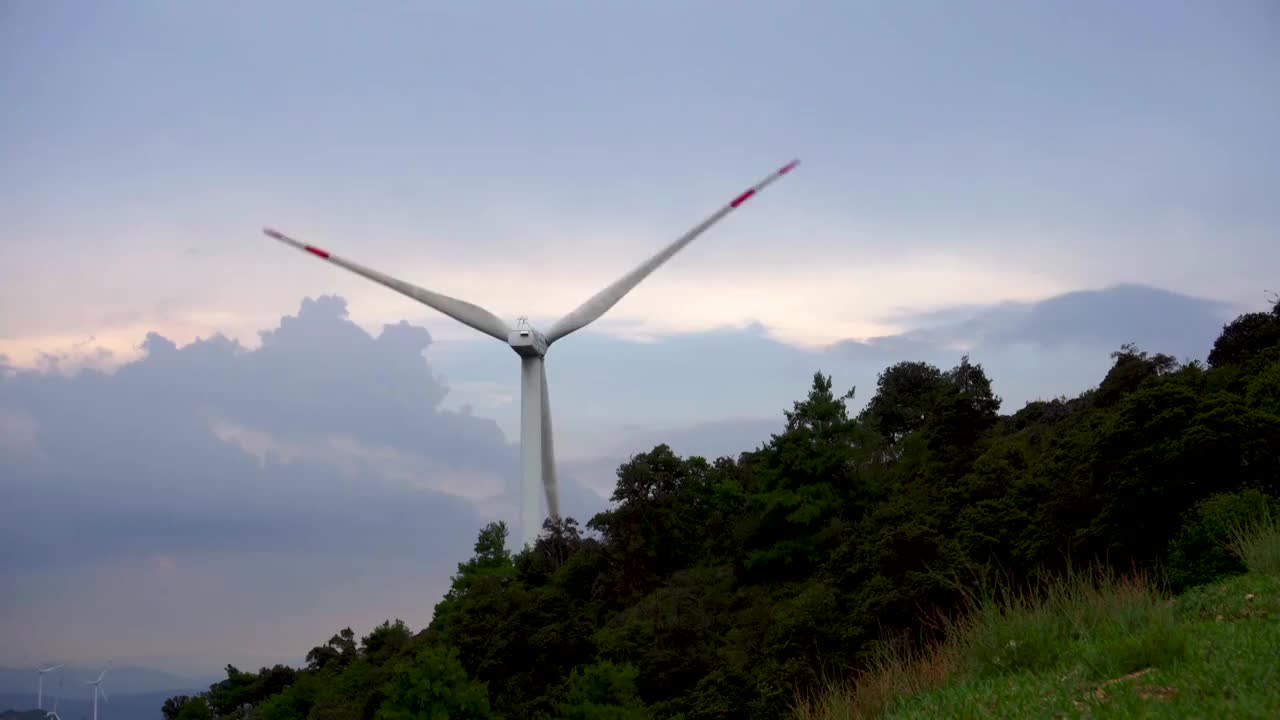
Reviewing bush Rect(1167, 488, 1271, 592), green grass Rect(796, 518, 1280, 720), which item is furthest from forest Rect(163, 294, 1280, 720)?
green grass Rect(796, 518, 1280, 720)

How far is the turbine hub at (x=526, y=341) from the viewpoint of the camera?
6147cm

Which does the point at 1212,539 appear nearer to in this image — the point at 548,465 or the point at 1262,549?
the point at 1262,549

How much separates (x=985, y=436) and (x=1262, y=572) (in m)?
45.3

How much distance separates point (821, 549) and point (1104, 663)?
44.8 m

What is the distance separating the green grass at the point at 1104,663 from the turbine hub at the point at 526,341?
44.3 meters

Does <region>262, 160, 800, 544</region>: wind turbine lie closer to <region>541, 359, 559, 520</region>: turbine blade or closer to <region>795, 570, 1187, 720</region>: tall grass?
<region>541, 359, 559, 520</region>: turbine blade

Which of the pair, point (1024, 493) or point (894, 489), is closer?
point (1024, 493)

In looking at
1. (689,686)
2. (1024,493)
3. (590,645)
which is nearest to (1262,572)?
(1024,493)

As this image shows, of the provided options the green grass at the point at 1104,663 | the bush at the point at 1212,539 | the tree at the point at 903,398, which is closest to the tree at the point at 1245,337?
the tree at the point at 903,398

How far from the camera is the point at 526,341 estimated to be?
61375 mm

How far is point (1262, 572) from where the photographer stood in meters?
18.2

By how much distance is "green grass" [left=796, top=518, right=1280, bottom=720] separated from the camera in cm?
1225

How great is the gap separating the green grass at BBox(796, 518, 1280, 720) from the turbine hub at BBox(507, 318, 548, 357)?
1745 inches

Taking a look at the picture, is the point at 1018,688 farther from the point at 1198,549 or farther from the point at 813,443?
the point at 813,443
